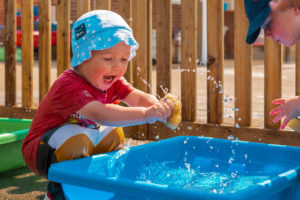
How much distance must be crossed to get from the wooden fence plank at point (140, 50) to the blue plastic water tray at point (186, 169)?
3.43 feet

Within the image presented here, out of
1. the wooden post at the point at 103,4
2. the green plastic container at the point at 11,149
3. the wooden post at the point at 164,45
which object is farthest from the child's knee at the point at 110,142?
the wooden post at the point at 103,4

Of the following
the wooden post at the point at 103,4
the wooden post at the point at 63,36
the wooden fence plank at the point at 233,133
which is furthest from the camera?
the wooden post at the point at 63,36

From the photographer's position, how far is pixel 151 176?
1918 mm

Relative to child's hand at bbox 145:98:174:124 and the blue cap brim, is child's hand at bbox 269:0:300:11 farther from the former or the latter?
child's hand at bbox 145:98:174:124

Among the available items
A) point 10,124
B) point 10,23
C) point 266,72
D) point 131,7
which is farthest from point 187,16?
point 10,23

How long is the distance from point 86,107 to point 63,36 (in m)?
1.79

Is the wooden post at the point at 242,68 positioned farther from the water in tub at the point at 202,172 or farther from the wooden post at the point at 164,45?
the water in tub at the point at 202,172

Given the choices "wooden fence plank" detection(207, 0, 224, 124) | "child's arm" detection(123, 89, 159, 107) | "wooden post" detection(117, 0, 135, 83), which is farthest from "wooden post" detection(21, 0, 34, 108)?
"child's arm" detection(123, 89, 159, 107)

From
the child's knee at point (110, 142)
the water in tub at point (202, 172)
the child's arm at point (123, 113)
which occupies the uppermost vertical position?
the child's arm at point (123, 113)

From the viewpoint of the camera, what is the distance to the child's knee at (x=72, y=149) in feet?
5.46

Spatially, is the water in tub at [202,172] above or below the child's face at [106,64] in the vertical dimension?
below

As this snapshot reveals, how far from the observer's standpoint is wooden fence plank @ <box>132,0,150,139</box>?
3.07 meters

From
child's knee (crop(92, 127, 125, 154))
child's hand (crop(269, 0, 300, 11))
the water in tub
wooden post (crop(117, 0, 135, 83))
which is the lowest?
the water in tub

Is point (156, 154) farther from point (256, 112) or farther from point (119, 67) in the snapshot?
point (256, 112)
